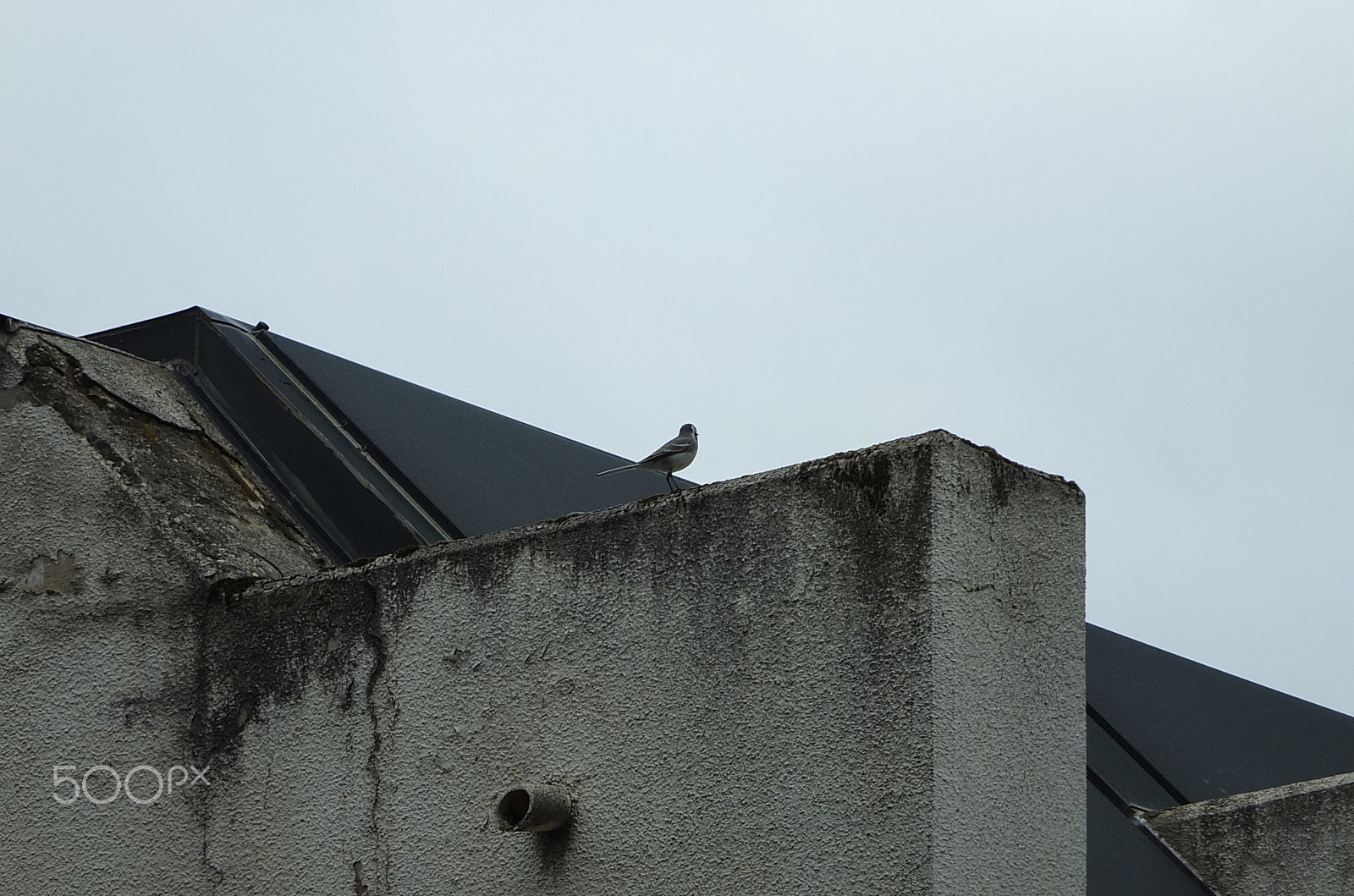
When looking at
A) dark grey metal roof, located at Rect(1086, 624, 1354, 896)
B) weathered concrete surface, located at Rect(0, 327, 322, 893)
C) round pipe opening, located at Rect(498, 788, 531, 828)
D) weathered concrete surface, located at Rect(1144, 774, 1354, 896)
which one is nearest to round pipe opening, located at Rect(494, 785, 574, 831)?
round pipe opening, located at Rect(498, 788, 531, 828)

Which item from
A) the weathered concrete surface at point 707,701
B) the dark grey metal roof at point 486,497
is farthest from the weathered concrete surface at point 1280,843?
the weathered concrete surface at point 707,701

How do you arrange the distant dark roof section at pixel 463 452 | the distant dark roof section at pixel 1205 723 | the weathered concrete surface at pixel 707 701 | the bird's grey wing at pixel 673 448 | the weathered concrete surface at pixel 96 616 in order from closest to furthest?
the weathered concrete surface at pixel 707 701 → the weathered concrete surface at pixel 96 616 → the bird's grey wing at pixel 673 448 → the distant dark roof section at pixel 463 452 → the distant dark roof section at pixel 1205 723

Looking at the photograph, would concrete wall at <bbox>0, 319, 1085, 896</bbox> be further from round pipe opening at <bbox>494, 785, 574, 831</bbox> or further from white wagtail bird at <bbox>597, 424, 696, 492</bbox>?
white wagtail bird at <bbox>597, 424, 696, 492</bbox>

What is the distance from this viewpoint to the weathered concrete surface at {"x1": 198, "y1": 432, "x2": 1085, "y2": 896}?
2.83 m

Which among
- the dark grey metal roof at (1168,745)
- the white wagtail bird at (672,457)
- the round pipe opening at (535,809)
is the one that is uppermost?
the white wagtail bird at (672,457)

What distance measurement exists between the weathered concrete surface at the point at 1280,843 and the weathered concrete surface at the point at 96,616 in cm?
286

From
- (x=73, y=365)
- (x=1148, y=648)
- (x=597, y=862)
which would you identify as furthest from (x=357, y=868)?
(x=1148, y=648)

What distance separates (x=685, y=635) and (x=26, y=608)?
77.6 inches

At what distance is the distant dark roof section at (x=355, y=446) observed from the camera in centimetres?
456

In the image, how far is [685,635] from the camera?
3.14m

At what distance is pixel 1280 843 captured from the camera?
4.64 m

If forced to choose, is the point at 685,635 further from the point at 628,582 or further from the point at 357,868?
the point at 357,868

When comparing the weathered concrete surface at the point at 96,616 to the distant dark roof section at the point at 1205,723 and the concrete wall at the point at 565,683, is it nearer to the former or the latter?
the concrete wall at the point at 565,683

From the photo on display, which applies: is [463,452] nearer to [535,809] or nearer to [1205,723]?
[535,809]
